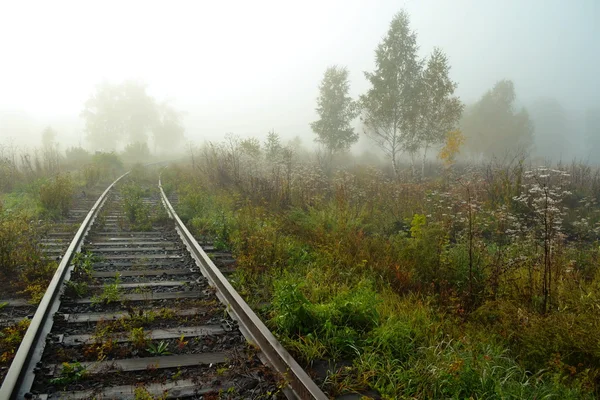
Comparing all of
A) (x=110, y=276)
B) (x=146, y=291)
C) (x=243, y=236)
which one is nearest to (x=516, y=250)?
(x=243, y=236)

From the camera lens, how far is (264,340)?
129 inches

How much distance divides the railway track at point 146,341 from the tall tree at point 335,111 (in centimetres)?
2468

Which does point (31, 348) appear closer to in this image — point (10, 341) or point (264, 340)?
point (10, 341)

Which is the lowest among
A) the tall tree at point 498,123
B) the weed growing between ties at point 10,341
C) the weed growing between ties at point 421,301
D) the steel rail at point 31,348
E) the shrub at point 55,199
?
the weed growing between ties at point 421,301

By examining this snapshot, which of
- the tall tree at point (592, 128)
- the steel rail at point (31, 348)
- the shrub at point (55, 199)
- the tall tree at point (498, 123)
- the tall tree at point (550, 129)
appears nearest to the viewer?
the steel rail at point (31, 348)

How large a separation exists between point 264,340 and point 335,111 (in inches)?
1081

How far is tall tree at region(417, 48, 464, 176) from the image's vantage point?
2397 centimetres

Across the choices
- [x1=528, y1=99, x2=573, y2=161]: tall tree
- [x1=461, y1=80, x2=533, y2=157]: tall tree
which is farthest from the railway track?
[x1=528, y1=99, x2=573, y2=161]: tall tree

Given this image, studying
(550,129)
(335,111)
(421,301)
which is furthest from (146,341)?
(550,129)

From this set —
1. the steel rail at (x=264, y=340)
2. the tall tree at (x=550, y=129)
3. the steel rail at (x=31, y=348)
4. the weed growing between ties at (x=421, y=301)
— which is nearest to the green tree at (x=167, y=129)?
the weed growing between ties at (x=421, y=301)

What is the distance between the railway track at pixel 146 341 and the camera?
8.95ft

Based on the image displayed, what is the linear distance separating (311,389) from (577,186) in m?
12.9

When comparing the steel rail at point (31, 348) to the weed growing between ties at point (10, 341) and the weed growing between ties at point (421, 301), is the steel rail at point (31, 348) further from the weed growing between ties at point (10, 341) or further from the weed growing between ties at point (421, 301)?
the weed growing between ties at point (421, 301)

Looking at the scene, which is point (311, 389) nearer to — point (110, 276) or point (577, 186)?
point (110, 276)
